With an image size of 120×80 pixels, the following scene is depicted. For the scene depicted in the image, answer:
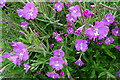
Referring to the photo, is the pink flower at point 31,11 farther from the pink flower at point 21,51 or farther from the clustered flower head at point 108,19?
the clustered flower head at point 108,19

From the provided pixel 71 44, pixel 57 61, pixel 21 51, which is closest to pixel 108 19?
pixel 71 44

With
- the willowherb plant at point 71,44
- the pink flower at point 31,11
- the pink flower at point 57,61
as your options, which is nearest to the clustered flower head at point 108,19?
the willowherb plant at point 71,44

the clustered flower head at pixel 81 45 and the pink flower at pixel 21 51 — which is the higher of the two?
the pink flower at pixel 21 51

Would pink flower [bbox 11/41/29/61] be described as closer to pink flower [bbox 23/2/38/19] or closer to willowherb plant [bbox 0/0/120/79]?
willowherb plant [bbox 0/0/120/79]

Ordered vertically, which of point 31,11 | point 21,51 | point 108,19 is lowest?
point 21,51

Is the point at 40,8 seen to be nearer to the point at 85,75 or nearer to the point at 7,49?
the point at 7,49

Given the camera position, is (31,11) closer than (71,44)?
Yes

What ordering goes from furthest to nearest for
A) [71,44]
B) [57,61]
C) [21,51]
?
[71,44] → [57,61] → [21,51]

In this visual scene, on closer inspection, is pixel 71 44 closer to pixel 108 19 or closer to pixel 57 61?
pixel 57 61

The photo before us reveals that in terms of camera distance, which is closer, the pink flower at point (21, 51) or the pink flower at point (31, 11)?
the pink flower at point (21, 51)

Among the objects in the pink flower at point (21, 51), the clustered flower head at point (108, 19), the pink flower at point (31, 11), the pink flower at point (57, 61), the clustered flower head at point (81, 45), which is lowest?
the pink flower at point (57, 61)

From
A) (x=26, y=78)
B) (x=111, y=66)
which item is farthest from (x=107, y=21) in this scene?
(x=26, y=78)
